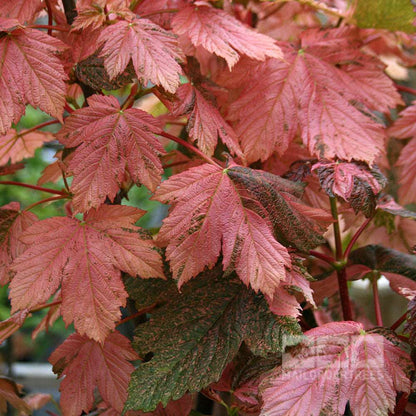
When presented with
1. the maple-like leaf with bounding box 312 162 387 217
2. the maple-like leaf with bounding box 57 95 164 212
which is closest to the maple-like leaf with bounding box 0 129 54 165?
the maple-like leaf with bounding box 57 95 164 212

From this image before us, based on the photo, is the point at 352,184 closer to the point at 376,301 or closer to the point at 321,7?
the point at 376,301

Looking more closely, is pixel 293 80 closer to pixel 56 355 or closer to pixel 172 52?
pixel 172 52

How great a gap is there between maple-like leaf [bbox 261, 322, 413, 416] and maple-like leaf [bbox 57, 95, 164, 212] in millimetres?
247

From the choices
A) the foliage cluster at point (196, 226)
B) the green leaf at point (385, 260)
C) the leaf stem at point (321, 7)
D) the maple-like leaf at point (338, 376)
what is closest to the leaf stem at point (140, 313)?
the foliage cluster at point (196, 226)

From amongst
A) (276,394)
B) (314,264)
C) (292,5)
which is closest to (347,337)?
(276,394)

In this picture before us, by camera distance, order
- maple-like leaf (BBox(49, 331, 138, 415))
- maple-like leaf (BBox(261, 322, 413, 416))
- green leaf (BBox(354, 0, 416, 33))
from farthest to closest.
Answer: green leaf (BBox(354, 0, 416, 33))
maple-like leaf (BBox(49, 331, 138, 415))
maple-like leaf (BBox(261, 322, 413, 416))

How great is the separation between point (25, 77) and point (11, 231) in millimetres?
226

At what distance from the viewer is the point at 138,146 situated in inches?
21.2

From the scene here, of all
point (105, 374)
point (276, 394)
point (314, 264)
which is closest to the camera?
point (276, 394)

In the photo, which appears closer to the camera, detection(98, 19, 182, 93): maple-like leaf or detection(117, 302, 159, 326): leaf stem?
detection(98, 19, 182, 93): maple-like leaf

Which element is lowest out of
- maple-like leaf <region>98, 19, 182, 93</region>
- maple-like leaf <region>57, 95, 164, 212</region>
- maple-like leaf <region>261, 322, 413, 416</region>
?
maple-like leaf <region>261, 322, 413, 416</region>

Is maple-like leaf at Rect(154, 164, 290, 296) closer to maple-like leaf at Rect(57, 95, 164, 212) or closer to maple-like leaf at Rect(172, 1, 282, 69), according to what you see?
maple-like leaf at Rect(57, 95, 164, 212)

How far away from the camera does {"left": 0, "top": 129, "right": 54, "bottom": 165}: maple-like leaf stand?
2.59 feet

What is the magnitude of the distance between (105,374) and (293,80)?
468 mm
